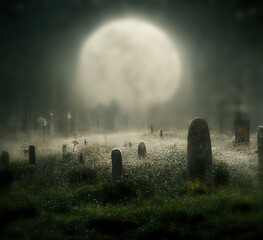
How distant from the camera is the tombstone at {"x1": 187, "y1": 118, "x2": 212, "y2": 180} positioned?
1027 cm

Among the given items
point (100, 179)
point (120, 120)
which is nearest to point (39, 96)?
point (120, 120)

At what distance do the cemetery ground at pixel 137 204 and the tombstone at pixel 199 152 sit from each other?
0.47 m

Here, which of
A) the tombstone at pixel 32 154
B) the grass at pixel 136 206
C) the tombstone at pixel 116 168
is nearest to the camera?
the grass at pixel 136 206

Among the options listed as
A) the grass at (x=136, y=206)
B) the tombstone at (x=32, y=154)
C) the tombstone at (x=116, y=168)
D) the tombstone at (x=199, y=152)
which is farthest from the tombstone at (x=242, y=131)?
the tombstone at (x=32, y=154)

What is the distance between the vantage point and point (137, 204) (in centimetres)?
791

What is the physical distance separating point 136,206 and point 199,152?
3.86 metres

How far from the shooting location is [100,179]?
433 inches

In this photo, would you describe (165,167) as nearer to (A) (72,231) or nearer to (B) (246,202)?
(B) (246,202)

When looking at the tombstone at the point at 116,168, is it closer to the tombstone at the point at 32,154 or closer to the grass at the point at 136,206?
the grass at the point at 136,206

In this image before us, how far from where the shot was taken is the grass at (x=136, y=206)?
226 inches

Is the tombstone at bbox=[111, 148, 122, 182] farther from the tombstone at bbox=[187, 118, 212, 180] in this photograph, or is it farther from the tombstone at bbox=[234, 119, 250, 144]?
the tombstone at bbox=[234, 119, 250, 144]

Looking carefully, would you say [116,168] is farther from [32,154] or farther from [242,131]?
[242,131]

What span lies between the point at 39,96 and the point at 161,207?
45186mm

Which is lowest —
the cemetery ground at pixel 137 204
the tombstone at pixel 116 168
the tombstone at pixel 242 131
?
the cemetery ground at pixel 137 204
